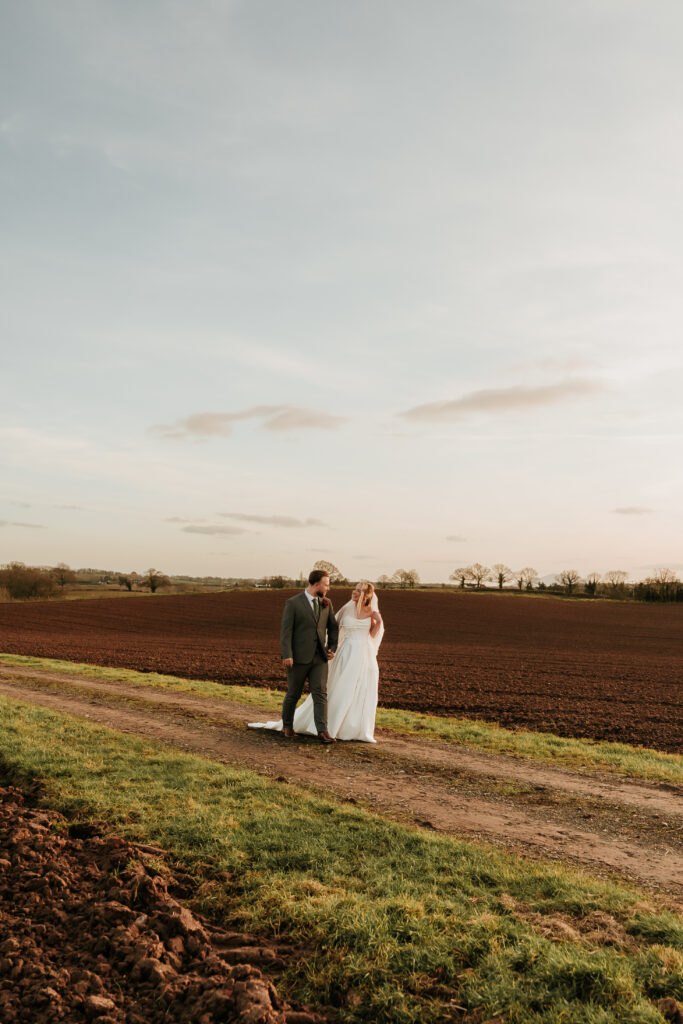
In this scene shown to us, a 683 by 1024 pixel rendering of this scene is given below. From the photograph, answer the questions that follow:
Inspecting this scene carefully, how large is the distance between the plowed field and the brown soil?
11.0m

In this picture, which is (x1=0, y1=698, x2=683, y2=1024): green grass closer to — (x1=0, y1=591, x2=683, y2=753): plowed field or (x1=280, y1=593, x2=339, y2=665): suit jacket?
(x1=280, y1=593, x2=339, y2=665): suit jacket

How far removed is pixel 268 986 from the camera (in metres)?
3.95

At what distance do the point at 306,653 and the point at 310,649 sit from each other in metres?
0.09

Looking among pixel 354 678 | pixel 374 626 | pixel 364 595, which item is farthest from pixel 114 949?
pixel 374 626

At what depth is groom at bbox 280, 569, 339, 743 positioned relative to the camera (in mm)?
10453

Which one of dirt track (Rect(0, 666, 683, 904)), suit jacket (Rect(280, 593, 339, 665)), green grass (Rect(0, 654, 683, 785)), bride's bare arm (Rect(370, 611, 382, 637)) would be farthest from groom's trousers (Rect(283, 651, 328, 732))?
green grass (Rect(0, 654, 683, 785))

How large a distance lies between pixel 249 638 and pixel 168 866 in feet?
107

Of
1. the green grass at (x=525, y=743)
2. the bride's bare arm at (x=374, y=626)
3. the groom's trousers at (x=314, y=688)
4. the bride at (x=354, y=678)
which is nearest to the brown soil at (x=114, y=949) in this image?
the groom's trousers at (x=314, y=688)

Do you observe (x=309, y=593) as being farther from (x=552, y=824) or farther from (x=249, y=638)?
(x=249, y=638)

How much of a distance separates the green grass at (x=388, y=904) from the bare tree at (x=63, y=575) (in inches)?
3381

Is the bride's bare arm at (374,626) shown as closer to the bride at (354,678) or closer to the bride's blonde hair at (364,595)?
the bride at (354,678)

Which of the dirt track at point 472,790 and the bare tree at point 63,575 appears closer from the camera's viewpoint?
the dirt track at point 472,790

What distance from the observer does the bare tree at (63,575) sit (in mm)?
87381

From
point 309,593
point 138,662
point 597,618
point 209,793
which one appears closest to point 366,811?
point 209,793
